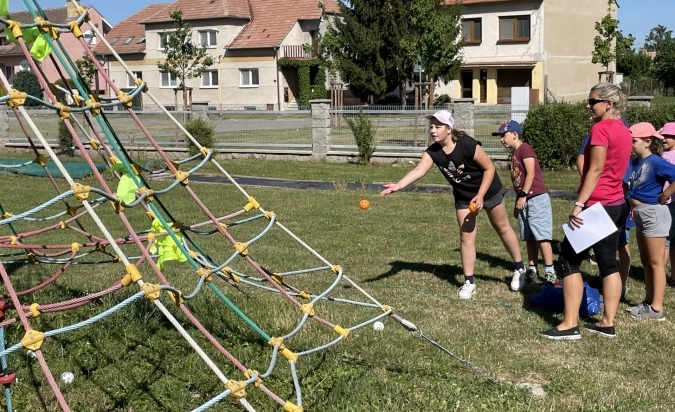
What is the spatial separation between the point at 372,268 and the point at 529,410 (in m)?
3.76

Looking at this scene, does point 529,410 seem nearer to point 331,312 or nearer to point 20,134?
point 331,312

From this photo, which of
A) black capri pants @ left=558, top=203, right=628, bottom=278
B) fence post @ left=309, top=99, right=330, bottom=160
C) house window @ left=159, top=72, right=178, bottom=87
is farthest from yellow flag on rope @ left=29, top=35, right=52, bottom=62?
house window @ left=159, top=72, right=178, bottom=87

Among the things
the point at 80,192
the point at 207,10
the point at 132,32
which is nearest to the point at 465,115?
the point at 80,192

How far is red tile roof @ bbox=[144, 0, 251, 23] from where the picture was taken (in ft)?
160

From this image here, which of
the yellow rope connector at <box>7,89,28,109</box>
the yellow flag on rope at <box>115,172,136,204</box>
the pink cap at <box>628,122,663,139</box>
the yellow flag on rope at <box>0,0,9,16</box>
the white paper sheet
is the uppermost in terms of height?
the yellow flag on rope at <box>0,0,9,16</box>

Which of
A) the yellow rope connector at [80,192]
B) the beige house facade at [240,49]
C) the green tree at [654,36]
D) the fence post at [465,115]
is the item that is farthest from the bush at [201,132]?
the green tree at [654,36]

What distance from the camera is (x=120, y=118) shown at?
962 inches

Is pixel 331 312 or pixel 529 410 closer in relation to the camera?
pixel 529 410

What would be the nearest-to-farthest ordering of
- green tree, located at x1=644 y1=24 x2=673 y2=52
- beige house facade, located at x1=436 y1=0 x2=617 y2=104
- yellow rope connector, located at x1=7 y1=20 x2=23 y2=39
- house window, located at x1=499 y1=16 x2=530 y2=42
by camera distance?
yellow rope connector, located at x1=7 y1=20 x2=23 y2=39 → beige house facade, located at x1=436 y1=0 x2=617 y2=104 → house window, located at x1=499 y1=16 x2=530 y2=42 → green tree, located at x1=644 y1=24 x2=673 y2=52

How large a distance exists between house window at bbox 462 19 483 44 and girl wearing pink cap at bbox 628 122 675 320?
38.6 metres

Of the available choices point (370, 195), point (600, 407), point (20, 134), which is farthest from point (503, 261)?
point (20, 134)

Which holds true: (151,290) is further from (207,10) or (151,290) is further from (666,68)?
(666,68)

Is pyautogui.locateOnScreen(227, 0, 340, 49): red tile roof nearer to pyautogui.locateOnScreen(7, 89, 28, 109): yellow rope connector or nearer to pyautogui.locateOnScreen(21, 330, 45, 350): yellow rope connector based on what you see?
pyautogui.locateOnScreen(7, 89, 28, 109): yellow rope connector

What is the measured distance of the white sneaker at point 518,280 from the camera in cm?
692
